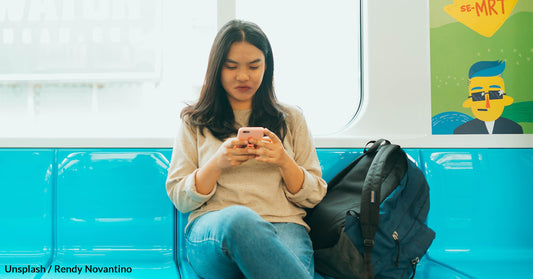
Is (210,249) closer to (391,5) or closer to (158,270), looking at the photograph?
(158,270)

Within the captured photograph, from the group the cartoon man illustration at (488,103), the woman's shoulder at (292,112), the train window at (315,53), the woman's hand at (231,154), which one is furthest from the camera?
the train window at (315,53)

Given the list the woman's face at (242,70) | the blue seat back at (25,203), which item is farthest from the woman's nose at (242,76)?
the blue seat back at (25,203)

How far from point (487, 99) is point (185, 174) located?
172 cm

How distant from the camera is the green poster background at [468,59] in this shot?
2170mm

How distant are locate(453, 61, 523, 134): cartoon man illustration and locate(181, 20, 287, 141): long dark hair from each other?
1164mm

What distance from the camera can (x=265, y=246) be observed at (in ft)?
3.94

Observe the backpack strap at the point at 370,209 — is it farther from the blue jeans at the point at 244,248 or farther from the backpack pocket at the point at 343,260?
the blue jeans at the point at 244,248

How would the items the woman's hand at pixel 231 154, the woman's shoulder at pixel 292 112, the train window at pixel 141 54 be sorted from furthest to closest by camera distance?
the train window at pixel 141 54
the woman's shoulder at pixel 292 112
the woman's hand at pixel 231 154

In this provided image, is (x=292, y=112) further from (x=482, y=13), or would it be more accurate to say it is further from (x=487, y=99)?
(x=482, y=13)

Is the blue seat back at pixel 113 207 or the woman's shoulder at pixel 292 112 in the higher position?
the woman's shoulder at pixel 292 112

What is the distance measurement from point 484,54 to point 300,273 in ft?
5.72

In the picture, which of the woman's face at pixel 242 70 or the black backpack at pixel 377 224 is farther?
the woman's face at pixel 242 70

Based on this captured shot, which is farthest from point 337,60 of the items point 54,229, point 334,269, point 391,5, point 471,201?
point 54,229

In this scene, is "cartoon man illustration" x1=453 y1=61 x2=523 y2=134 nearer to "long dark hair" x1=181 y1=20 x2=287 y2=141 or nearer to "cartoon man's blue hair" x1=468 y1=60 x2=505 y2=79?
"cartoon man's blue hair" x1=468 y1=60 x2=505 y2=79
